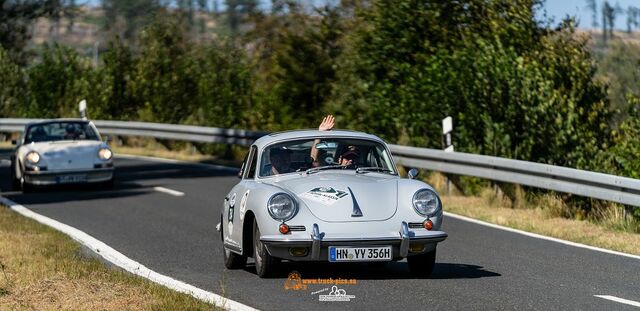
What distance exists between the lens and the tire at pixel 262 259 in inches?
414

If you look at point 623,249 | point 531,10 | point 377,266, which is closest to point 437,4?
point 531,10

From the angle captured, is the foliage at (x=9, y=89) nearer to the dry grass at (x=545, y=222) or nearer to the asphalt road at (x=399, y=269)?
the asphalt road at (x=399, y=269)

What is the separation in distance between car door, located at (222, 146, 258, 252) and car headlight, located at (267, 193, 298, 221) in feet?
2.24

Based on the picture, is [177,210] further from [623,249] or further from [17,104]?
[17,104]

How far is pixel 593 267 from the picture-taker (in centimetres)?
1172

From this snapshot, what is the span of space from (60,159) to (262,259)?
1242 centimetres

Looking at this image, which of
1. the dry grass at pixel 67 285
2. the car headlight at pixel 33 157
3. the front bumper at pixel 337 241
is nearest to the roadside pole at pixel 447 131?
the car headlight at pixel 33 157

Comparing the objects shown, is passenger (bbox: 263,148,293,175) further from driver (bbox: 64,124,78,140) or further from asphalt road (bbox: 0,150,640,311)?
driver (bbox: 64,124,78,140)

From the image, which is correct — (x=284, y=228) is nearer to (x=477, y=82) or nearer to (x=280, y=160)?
(x=280, y=160)

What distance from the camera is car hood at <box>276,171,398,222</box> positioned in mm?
10258

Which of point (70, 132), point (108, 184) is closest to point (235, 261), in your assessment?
point (108, 184)

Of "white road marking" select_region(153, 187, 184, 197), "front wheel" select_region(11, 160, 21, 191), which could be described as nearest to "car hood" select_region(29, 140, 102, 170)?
"front wheel" select_region(11, 160, 21, 191)

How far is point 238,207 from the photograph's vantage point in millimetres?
11289

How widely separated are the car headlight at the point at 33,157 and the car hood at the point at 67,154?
0.24 ft
